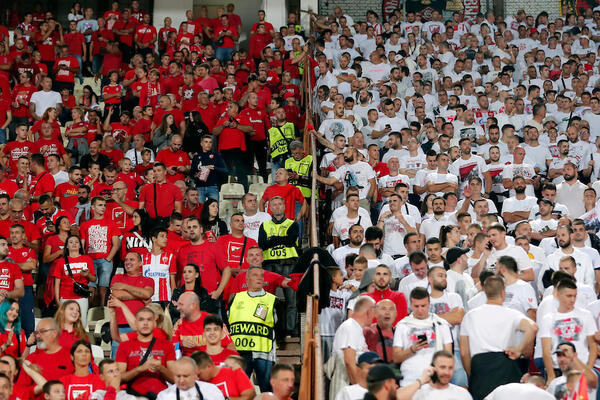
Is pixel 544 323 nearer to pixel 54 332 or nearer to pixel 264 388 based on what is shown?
pixel 264 388

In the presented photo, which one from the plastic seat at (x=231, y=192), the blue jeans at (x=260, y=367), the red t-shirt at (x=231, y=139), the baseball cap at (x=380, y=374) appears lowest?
the blue jeans at (x=260, y=367)

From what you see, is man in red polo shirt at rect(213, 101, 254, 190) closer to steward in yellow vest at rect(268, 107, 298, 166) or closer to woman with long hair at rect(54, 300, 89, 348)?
steward in yellow vest at rect(268, 107, 298, 166)

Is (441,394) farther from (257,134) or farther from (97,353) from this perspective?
(257,134)

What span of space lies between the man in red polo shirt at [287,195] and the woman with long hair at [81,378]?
4.69 metres

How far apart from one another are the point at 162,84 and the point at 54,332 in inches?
374

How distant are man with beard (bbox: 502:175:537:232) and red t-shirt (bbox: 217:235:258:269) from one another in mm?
3944

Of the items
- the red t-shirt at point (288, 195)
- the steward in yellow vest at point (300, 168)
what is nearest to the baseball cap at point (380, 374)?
the red t-shirt at point (288, 195)

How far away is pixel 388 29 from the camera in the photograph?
21672mm

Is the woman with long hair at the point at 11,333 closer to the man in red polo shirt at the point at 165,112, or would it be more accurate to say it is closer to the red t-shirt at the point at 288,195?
the red t-shirt at the point at 288,195

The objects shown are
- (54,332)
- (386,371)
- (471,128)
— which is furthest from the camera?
(471,128)

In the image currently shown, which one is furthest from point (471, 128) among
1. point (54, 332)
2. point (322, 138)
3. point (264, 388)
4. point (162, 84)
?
point (54, 332)

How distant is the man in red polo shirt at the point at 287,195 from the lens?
41.4 ft

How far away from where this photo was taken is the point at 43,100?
1714cm

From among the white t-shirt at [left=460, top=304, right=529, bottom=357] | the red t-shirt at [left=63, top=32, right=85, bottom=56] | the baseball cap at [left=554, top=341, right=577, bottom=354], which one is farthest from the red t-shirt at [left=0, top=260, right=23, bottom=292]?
the red t-shirt at [left=63, top=32, right=85, bottom=56]
